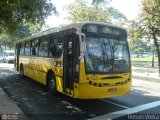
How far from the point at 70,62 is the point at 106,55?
1.35m

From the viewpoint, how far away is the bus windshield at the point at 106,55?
35.1 ft

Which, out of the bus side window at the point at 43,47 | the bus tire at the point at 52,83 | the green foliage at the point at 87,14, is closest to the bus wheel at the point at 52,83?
the bus tire at the point at 52,83

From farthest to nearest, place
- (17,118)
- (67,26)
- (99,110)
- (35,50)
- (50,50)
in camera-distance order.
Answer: (35,50)
(50,50)
(67,26)
(99,110)
(17,118)

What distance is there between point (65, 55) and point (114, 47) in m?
1.90

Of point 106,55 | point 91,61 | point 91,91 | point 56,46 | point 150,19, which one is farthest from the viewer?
point 150,19

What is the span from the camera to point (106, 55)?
11.0 metres

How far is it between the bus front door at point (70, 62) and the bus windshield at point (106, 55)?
450 millimetres

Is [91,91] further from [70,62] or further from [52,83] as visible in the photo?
[52,83]

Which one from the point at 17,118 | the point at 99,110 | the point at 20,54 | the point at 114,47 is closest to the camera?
the point at 17,118

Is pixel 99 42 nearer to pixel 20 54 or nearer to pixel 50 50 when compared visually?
pixel 50 50

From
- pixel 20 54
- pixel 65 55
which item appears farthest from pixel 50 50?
pixel 20 54

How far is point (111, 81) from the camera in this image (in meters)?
11.0

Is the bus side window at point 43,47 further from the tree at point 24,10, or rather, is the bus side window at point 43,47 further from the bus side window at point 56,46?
the tree at point 24,10

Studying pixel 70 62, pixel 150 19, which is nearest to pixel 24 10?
pixel 70 62
